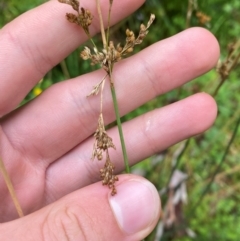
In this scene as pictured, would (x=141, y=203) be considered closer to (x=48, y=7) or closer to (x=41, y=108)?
(x=41, y=108)

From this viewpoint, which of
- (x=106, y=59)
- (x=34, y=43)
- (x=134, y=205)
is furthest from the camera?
(x=34, y=43)

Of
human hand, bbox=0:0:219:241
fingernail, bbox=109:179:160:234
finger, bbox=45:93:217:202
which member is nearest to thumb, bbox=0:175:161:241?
fingernail, bbox=109:179:160:234

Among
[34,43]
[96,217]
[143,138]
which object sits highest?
[34,43]

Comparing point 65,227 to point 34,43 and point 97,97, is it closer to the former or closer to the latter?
point 97,97

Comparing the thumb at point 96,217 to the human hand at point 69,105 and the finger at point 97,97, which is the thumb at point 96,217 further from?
the finger at point 97,97

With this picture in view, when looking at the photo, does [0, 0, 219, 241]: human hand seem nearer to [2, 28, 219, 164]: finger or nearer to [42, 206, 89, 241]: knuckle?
[2, 28, 219, 164]: finger

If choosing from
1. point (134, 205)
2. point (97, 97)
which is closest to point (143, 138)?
point (97, 97)

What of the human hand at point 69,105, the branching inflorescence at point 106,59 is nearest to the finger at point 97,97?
the human hand at point 69,105
